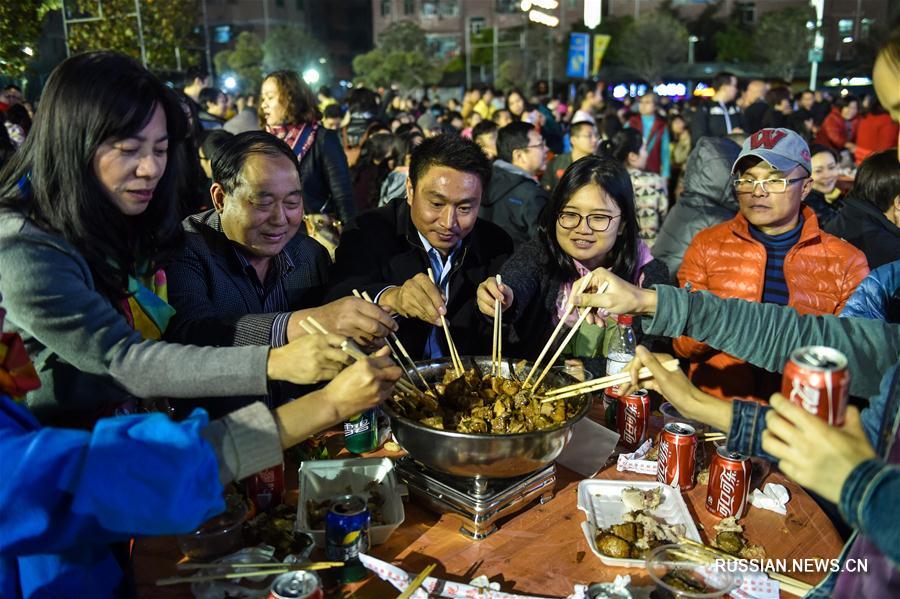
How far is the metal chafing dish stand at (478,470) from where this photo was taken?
167 cm

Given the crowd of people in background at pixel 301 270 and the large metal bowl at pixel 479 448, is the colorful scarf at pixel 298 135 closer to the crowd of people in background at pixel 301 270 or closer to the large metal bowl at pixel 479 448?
the crowd of people in background at pixel 301 270

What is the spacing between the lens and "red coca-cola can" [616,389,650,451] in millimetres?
2254

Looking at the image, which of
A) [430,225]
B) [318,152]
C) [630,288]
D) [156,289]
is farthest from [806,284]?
[318,152]

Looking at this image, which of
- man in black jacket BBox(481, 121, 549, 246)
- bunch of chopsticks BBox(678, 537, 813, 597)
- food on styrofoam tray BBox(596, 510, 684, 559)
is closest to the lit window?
man in black jacket BBox(481, 121, 549, 246)

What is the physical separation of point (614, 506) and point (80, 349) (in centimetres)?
159

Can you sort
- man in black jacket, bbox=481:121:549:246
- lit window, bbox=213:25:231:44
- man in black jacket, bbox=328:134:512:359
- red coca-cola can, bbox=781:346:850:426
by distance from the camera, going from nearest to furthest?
red coca-cola can, bbox=781:346:850:426, man in black jacket, bbox=328:134:512:359, man in black jacket, bbox=481:121:549:246, lit window, bbox=213:25:231:44

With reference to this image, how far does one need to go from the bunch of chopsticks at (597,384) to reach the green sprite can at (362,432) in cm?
62

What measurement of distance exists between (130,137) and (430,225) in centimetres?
158

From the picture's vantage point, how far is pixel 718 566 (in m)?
1.54

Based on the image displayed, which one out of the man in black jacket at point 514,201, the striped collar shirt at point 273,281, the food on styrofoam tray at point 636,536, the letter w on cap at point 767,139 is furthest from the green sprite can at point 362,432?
the man in black jacket at point 514,201

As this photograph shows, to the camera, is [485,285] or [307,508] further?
[485,285]

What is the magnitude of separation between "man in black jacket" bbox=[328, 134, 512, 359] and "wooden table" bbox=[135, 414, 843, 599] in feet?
4.31

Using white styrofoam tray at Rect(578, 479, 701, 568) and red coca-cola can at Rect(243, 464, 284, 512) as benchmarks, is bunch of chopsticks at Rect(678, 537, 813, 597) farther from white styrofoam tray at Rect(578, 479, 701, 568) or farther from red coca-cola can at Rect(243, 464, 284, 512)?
red coca-cola can at Rect(243, 464, 284, 512)

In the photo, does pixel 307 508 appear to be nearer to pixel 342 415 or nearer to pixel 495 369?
pixel 342 415
